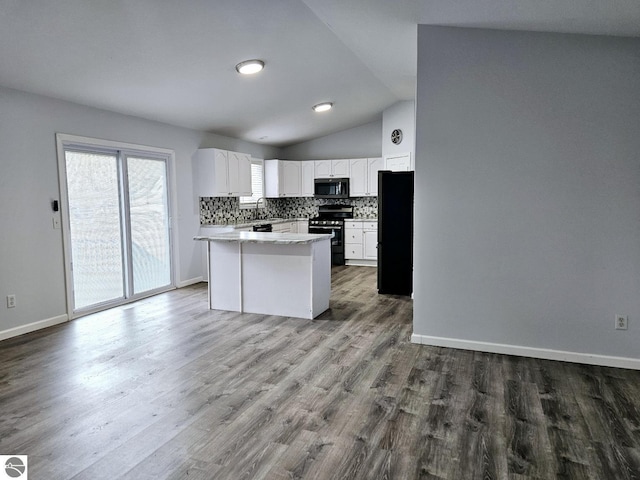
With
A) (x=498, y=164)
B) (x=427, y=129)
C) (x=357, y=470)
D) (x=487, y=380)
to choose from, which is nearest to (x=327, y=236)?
(x=427, y=129)

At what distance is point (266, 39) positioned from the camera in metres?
4.00

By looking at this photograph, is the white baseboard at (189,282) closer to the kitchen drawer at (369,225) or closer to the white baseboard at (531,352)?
the kitchen drawer at (369,225)

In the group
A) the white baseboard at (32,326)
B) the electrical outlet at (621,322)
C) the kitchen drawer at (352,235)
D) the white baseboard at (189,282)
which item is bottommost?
the white baseboard at (32,326)

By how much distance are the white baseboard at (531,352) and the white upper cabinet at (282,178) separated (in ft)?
17.2

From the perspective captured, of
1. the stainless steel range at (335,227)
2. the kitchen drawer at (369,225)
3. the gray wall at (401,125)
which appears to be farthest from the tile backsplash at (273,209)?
the gray wall at (401,125)

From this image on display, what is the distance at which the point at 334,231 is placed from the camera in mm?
8203

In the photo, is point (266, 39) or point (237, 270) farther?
point (237, 270)

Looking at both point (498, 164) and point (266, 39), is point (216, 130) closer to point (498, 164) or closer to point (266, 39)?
point (266, 39)

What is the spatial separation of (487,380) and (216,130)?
551 cm

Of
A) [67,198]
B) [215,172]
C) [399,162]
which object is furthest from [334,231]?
[67,198]

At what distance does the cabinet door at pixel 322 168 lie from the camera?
8461 millimetres

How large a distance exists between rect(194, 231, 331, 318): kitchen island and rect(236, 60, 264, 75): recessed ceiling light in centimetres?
183

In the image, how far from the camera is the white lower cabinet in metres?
7.97

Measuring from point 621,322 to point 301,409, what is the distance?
8.65ft
